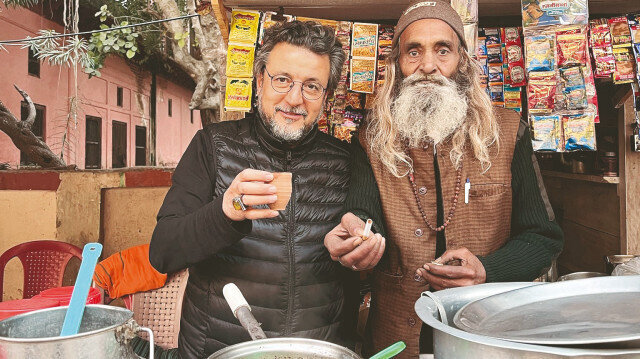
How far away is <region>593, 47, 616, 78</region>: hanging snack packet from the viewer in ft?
8.31

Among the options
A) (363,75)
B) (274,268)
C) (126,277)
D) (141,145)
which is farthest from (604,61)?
(141,145)

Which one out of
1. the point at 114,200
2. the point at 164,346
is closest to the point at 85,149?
the point at 114,200

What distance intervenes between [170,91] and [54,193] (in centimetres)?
1204

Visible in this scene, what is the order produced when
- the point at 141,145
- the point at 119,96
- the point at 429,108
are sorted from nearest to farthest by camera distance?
the point at 429,108 < the point at 119,96 < the point at 141,145

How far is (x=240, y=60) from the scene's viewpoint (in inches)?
102

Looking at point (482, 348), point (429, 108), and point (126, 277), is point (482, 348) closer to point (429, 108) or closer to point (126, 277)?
point (429, 108)

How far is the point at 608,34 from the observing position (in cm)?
256

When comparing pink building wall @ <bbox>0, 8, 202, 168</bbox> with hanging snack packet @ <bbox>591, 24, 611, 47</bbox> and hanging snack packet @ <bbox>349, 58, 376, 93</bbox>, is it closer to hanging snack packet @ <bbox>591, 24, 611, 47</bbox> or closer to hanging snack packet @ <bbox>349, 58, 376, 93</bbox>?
hanging snack packet @ <bbox>349, 58, 376, 93</bbox>

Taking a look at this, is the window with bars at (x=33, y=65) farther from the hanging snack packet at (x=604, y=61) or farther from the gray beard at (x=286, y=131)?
the hanging snack packet at (x=604, y=61)

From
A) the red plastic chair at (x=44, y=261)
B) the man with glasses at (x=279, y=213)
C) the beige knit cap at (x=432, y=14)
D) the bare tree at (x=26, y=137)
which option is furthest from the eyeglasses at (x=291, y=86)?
the bare tree at (x=26, y=137)

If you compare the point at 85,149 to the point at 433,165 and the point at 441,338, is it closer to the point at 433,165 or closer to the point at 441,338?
the point at 433,165

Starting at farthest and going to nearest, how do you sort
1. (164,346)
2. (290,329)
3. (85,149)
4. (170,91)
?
(170,91) → (85,149) → (164,346) → (290,329)

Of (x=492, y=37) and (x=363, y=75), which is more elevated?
(x=492, y=37)

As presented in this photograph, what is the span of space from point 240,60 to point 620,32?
7.39ft
